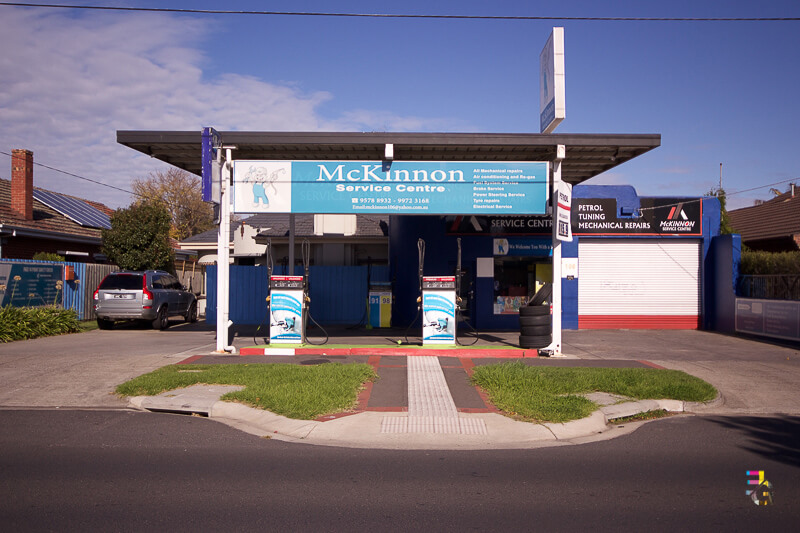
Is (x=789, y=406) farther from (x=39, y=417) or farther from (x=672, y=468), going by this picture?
(x=39, y=417)

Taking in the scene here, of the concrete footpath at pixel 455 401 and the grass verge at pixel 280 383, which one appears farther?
the grass verge at pixel 280 383

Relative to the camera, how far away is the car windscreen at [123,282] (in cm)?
1828

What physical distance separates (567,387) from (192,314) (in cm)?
1612

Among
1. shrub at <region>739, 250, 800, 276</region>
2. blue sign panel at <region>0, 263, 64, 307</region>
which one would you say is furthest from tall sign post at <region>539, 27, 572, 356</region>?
blue sign panel at <region>0, 263, 64, 307</region>

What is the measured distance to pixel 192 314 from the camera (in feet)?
71.9

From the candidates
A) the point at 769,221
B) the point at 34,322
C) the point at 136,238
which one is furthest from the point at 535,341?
the point at 769,221

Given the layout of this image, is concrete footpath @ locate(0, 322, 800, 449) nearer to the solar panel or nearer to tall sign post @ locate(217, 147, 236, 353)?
tall sign post @ locate(217, 147, 236, 353)

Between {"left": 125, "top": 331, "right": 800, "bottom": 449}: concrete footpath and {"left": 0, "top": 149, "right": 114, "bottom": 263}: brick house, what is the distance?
14563 millimetres

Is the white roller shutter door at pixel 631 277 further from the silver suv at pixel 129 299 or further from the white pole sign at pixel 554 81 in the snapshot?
the silver suv at pixel 129 299

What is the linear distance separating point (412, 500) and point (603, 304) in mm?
15608

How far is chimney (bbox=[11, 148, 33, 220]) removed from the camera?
80.3 feet

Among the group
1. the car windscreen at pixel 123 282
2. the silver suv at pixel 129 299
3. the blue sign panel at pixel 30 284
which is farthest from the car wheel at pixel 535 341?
the blue sign panel at pixel 30 284

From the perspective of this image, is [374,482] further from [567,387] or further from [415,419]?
[567,387]

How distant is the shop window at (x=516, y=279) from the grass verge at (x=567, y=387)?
7.14 metres
